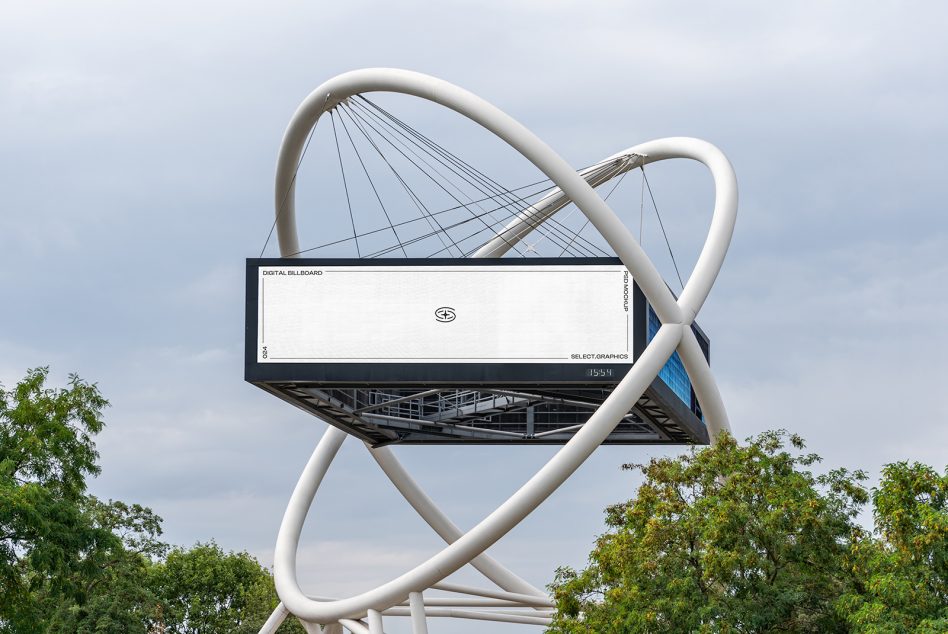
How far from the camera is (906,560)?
25.2 metres

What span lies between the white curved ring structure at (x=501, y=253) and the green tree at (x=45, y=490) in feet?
21.4

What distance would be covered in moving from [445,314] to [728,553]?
10.4 m

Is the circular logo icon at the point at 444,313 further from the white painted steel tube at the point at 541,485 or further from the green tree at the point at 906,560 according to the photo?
the green tree at the point at 906,560

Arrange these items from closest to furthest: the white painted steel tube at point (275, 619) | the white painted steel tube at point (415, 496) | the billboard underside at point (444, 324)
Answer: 1. the billboard underside at point (444, 324)
2. the white painted steel tube at point (275, 619)
3. the white painted steel tube at point (415, 496)

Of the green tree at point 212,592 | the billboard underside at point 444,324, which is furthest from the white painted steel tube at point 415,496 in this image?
the green tree at point 212,592

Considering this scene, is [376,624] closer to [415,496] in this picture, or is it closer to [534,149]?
[415,496]

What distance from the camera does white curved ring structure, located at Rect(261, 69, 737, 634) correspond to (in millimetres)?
32719

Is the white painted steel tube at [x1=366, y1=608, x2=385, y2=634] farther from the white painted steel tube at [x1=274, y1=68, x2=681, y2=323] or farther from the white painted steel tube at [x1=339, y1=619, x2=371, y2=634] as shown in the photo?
the white painted steel tube at [x1=274, y1=68, x2=681, y2=323]

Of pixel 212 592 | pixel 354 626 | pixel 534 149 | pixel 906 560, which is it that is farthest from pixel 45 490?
pixel 212 592

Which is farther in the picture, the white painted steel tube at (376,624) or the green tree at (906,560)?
the white painted steel tube at (376,624)

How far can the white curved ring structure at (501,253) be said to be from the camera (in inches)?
1288

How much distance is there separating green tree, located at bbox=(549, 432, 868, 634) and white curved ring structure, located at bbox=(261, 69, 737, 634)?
119 inches

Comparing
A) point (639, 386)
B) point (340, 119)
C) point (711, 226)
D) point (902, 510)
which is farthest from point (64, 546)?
point (902, 510)

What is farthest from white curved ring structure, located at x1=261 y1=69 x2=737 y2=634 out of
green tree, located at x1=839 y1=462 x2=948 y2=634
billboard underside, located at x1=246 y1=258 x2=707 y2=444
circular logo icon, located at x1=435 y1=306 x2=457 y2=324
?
green tree, located at x1=839 y1=462 x2=948 y2=634
